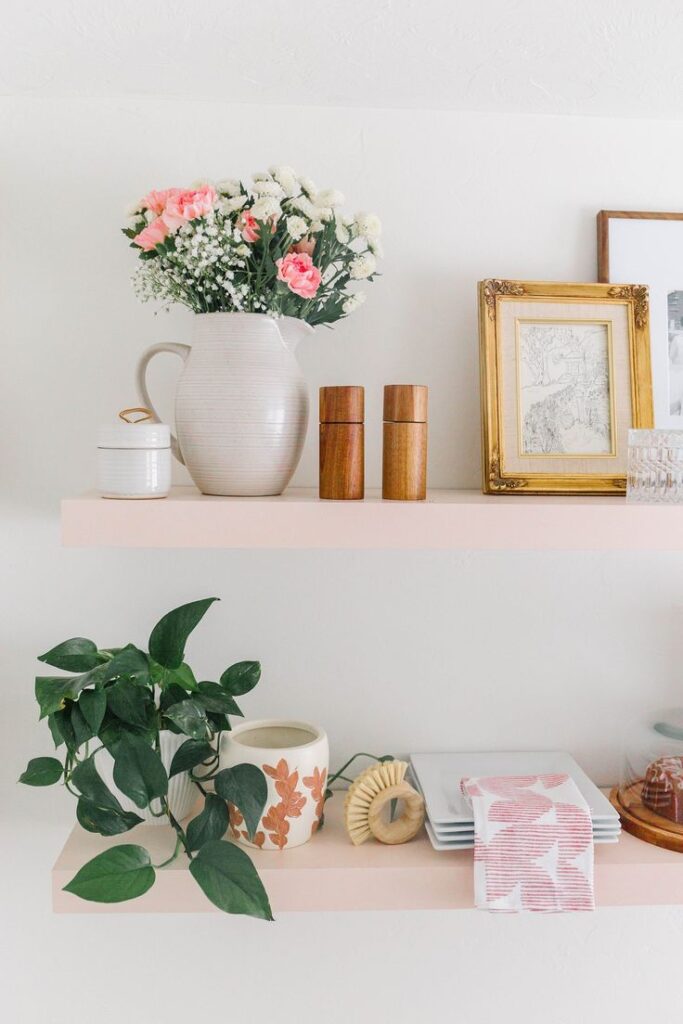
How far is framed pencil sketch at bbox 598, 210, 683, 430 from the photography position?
1.06m

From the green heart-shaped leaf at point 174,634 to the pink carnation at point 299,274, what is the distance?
342mm

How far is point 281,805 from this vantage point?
898 millimetres

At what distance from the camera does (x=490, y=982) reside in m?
1.13

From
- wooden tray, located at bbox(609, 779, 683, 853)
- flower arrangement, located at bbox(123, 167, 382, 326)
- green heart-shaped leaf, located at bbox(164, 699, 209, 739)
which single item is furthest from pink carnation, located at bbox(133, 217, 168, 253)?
wooden tray, located at bbox(609, 779, 683, 853)

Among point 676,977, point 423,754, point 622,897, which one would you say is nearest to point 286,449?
point 423,754

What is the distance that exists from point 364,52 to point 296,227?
25 cm

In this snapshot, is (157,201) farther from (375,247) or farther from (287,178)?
(375,247)

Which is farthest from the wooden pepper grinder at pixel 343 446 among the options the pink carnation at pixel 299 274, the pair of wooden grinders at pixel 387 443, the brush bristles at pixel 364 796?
the brush bristles at pixel 364 796

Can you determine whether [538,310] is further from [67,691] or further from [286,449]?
[67,691]

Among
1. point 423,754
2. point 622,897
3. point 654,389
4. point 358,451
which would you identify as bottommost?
point 622,897

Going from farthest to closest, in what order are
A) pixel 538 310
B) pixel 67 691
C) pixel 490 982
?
pixel 490 982, pixel 538 310, pixel 67 691

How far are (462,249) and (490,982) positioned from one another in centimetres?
99

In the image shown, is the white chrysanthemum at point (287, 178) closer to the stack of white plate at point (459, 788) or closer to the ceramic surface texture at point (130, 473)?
the ceramic surface texture at point (130, 473)

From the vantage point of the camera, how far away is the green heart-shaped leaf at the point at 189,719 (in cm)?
85
